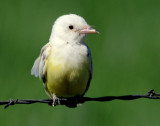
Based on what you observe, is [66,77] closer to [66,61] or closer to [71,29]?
[66,61]

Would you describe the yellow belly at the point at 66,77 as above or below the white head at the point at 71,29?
below

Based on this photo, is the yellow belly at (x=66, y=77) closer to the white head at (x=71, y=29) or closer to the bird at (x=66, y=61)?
the bird at (x=66, y=61)

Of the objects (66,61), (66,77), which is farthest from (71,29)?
(66,77)

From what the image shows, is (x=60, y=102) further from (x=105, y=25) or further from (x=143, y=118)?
(x=105, y=25)

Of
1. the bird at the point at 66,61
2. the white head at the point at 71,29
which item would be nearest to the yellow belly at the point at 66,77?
the bird at the point at 66,61

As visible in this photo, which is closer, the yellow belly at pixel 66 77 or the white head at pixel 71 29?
the yellow belly at pixel 66 77

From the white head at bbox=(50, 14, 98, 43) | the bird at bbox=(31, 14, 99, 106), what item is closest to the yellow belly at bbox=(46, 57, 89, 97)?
the bird at bbox=(31, 14, 99, 106)

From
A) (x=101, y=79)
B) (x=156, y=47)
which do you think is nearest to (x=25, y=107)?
(x=101, y=79)
